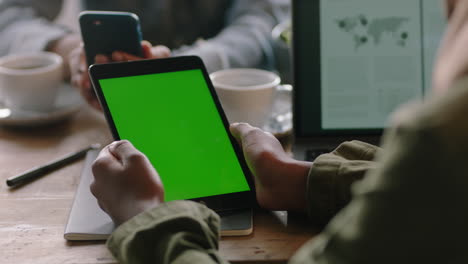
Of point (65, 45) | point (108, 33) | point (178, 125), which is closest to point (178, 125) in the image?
point (178, 125)

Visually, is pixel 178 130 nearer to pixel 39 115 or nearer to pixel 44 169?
pixel 44 169

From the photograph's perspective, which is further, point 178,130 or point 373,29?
point 373,29

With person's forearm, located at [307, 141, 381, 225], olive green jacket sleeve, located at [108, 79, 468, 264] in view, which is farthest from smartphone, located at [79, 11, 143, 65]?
olive green jacket sleeve, located at [108, 79, 468, 264]

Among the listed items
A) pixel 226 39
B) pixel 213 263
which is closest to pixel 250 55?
pixel 226 39

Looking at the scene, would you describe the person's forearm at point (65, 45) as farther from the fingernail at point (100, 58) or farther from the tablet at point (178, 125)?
the tablet at point (178, 125)

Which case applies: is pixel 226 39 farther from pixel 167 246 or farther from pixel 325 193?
pixel 167 246

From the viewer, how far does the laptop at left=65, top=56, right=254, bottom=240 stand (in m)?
0.73

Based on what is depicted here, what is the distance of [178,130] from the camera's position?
0.77m

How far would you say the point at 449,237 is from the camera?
0.33 m

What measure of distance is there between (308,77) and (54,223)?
1.33 feet

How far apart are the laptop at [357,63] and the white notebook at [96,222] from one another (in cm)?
22

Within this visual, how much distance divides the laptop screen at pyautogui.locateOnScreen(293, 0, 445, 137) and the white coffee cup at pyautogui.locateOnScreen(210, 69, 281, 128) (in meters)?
0.05

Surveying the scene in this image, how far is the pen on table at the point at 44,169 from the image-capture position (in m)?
0.83

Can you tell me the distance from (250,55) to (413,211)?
1.07 meters
